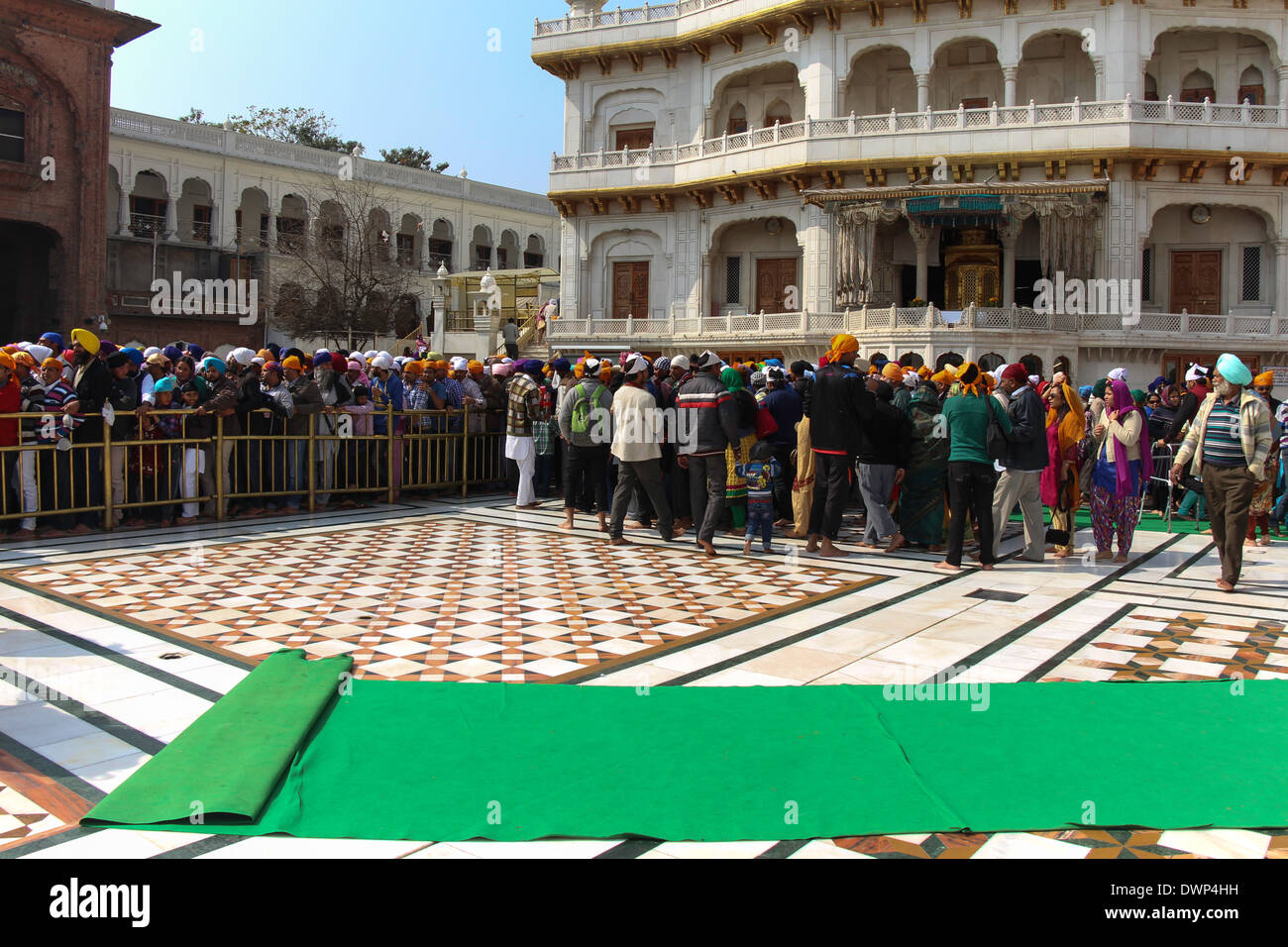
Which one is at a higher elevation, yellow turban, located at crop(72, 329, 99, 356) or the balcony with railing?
the balcony with railing

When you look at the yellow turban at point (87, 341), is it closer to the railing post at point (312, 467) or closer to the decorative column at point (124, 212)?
the railing post at point (312, 467)

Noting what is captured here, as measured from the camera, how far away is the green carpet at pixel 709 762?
3482 mm

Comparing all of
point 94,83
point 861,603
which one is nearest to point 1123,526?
point 861,603

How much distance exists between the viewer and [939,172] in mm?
24828

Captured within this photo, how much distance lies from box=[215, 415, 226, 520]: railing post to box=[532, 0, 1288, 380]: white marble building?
1659 centimetres

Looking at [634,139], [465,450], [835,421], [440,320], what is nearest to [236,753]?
[835,421]

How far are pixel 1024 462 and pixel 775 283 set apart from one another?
21243mm

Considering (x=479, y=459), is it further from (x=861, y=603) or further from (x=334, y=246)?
(x=334, y=246)

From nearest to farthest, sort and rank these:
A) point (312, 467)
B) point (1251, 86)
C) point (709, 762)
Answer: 1. point (709, 762)
2. point (312, 467)
3. point (1251, 86)

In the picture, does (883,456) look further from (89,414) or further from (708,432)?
(89,414)

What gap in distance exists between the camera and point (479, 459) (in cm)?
1304

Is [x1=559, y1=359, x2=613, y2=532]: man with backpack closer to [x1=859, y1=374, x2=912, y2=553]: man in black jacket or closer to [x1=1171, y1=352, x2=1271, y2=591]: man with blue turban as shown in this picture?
[x1=859, y1=374, x2=912, y2=553]: man in black jacket

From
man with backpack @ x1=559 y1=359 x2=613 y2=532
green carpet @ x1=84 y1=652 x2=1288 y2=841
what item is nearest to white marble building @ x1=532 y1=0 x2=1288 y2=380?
man with backpack @ x1=559 y1=359 x2=613 y2=532

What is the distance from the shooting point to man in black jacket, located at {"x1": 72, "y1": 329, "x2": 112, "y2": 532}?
30.5 feet
